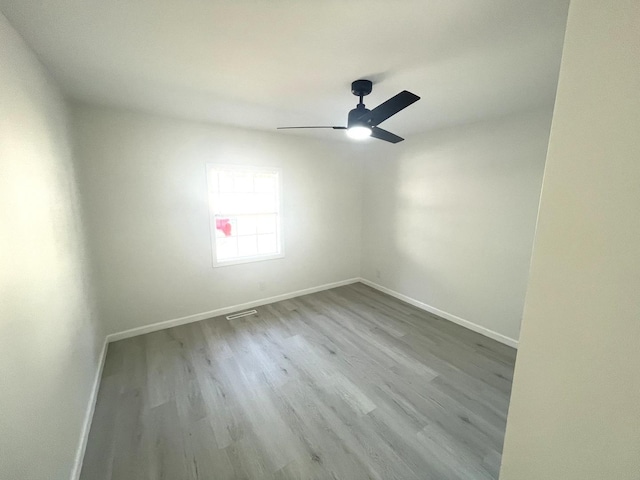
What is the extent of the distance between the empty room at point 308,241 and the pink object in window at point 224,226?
0.03 m

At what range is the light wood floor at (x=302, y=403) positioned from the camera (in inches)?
59.9

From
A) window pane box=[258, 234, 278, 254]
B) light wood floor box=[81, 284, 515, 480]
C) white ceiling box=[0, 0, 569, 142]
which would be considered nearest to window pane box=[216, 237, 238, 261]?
window pane box=[258, 234, 278, 254]

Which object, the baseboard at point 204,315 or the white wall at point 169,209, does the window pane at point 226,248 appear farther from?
the baseboard at point 204,315

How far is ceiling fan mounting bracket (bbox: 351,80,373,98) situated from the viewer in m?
1.85

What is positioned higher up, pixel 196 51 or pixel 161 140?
pixel 196 51

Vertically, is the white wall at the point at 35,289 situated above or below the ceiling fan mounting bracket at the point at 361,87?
below

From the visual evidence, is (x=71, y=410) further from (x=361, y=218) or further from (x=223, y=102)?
(x=361, y=218)

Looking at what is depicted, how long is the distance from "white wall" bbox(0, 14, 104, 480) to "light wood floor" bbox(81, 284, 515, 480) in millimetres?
397

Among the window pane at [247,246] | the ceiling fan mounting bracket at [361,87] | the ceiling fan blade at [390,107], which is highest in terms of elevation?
the ceiling fan mounting bracket at [361,87]

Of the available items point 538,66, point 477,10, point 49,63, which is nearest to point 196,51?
point 49,63

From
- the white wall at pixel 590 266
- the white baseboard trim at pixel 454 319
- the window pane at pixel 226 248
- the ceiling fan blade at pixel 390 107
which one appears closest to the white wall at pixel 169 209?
the window pane at pixel 226 248

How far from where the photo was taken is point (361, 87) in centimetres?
188

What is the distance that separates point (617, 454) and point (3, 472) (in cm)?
187

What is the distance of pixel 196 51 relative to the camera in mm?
1500
